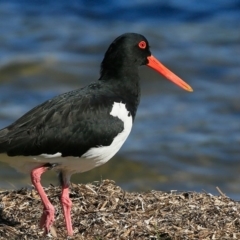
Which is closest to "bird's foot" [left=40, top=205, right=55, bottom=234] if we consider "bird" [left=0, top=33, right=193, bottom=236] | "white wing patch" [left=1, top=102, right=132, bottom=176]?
"bird" [left=0, top=33, right=193, bottom=236]

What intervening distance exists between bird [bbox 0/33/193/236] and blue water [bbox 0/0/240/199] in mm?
3847

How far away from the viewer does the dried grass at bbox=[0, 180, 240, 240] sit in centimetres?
667

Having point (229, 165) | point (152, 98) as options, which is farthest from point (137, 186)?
point (152, 98)

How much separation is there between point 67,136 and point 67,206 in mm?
693

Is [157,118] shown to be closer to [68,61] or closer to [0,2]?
[68,61]

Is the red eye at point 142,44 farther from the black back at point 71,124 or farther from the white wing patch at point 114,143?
the white wing patch at point 114,143

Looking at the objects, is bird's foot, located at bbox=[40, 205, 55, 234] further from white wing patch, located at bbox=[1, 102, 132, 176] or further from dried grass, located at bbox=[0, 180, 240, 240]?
white wing patch, located at bbox=[1, 102, 132, 176]

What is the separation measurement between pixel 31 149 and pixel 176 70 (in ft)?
31.4

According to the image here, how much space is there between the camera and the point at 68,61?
1652 centimetres

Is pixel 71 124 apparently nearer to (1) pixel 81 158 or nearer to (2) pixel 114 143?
(1) pixel 81 158

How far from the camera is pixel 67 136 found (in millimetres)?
6859

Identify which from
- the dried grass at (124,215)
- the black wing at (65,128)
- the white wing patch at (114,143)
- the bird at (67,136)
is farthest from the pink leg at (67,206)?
the black wing at (65,128)

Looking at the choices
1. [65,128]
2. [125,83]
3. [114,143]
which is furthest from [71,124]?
[125,83]

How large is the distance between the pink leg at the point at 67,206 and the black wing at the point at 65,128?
54cm
